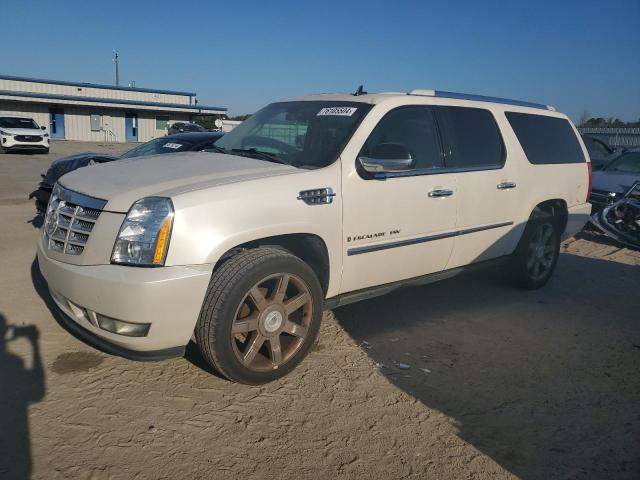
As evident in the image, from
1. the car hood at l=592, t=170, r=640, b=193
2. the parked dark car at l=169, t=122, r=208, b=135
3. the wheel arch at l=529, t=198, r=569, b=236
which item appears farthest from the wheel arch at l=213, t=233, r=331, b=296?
the parked dark car at l=169, t=122, r=208, b=135

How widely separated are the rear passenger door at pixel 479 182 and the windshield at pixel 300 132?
0.94 m

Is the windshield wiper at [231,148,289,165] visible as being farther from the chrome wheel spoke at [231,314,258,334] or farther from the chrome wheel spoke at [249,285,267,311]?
the chrome wheel spoke at [231,314,258,334]

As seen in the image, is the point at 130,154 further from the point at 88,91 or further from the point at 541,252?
the point at 88,91

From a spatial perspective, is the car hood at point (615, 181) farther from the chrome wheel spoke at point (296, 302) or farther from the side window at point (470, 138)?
the chrome wheel spoke at point (296, 302)

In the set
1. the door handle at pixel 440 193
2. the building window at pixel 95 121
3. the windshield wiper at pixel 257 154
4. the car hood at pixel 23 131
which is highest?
the building window at pixel 95 121

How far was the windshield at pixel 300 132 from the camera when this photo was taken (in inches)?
144

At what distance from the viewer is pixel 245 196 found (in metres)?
3.01

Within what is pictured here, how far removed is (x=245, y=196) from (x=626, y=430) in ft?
8.51

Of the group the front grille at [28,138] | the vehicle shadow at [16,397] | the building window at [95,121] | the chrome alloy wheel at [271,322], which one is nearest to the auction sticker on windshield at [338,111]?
the chrome alloy wheel at [271,322]

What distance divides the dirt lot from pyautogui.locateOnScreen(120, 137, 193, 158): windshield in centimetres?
298

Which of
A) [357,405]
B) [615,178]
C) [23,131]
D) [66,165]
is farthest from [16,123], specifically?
[357,405]

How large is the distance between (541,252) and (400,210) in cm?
245

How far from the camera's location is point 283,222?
3.15 m

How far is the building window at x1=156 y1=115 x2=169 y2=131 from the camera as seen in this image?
1663 inches
